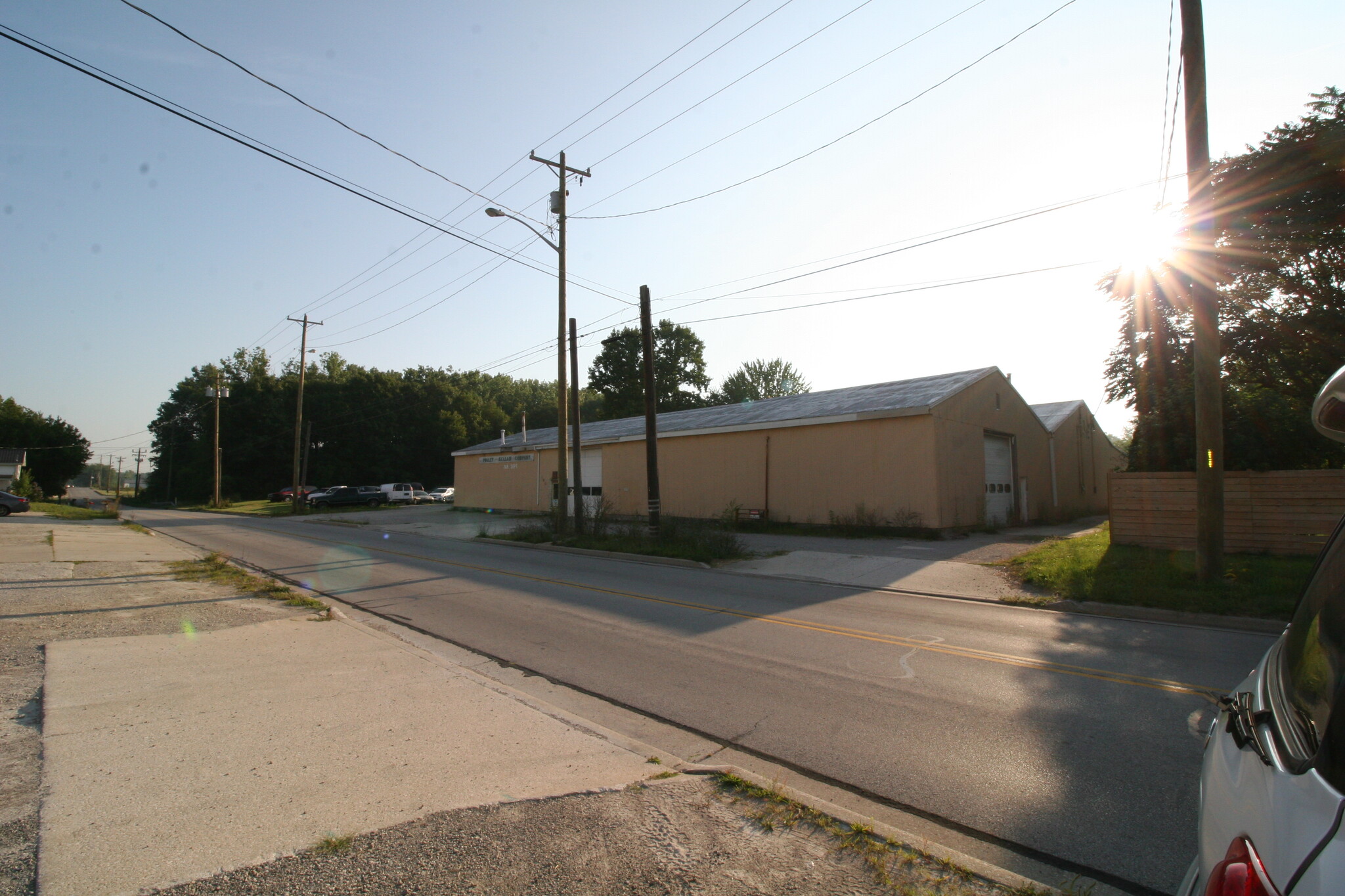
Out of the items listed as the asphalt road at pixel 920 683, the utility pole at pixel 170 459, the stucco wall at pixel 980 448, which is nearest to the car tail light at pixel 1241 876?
the asphalt road at pixel 920 683

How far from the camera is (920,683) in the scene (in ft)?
21.2

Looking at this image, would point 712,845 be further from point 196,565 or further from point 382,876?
point 196,565

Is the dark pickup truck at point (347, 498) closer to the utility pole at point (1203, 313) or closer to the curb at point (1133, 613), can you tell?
the curb at point (1133, 613)

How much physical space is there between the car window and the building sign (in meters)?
34.7

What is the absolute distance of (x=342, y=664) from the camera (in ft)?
22.1

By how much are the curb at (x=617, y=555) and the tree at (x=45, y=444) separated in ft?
259

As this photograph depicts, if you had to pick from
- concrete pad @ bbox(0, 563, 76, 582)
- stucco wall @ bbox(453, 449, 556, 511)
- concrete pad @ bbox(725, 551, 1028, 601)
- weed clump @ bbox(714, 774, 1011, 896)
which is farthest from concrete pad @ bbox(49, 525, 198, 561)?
weed clump @ bbox(714, 774, 1011, 896)

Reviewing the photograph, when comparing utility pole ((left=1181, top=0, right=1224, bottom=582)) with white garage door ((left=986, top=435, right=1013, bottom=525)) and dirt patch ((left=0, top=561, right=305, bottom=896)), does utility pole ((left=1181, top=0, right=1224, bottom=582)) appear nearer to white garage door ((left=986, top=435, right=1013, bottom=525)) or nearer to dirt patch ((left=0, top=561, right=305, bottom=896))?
white garage door ((left=986, top=435, right=1013, bottom=525))

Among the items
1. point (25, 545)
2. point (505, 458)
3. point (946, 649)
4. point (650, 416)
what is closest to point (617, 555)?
point (650, 416)

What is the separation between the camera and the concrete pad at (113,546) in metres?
16.0

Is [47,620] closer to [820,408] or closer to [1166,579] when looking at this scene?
[1166,579]

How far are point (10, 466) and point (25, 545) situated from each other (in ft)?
187

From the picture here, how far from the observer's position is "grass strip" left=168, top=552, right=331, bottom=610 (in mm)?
10625

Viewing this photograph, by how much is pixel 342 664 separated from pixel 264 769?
8.78 ft
